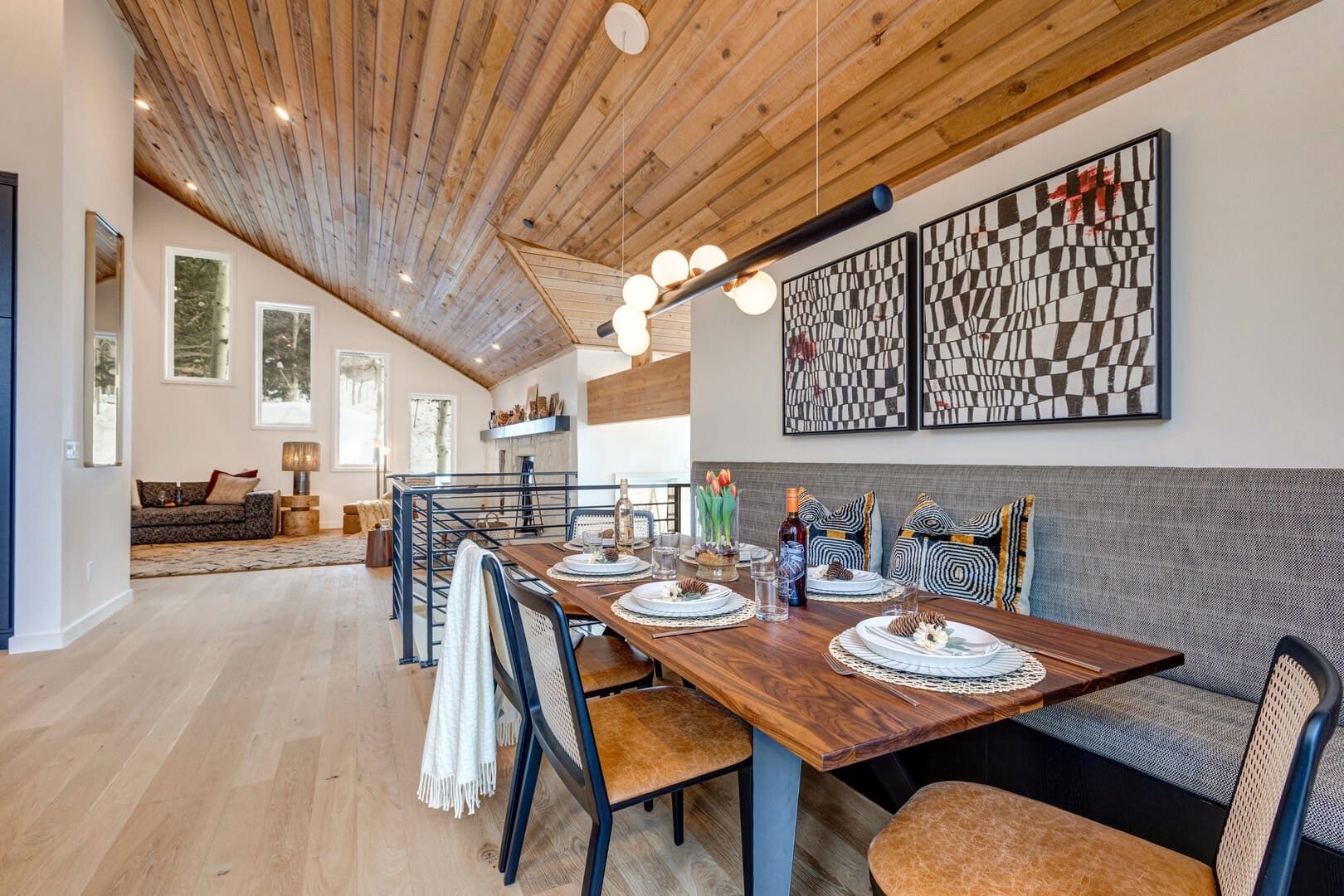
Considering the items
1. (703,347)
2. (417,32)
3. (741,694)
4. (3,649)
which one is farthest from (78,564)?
(741,694)

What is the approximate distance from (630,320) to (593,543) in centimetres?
96

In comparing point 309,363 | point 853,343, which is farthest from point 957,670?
point 309,363

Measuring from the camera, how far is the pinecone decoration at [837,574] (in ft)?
5.57

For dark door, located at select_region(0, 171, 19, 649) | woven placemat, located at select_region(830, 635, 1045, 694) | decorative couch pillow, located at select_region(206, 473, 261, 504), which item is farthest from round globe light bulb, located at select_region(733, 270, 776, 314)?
decorative couch pillow, located at select_region(206, 473, 261, 504)

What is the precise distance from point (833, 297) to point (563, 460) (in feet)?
13.4

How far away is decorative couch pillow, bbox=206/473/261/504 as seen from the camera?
7.68 metres

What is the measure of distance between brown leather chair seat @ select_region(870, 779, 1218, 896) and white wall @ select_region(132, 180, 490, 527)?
379 inches

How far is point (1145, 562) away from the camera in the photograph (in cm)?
178

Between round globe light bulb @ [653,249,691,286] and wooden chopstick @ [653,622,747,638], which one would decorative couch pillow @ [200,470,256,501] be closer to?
round globe light bulb @ [653,249,691,286]

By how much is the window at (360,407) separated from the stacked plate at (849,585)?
9.01 metres

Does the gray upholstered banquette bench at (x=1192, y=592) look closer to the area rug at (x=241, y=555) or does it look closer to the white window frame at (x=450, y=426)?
the area rug at (x=241, y=555)

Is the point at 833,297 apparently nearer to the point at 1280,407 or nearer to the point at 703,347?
the point at 703,347

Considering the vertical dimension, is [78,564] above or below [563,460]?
below

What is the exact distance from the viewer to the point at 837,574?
1717mm
